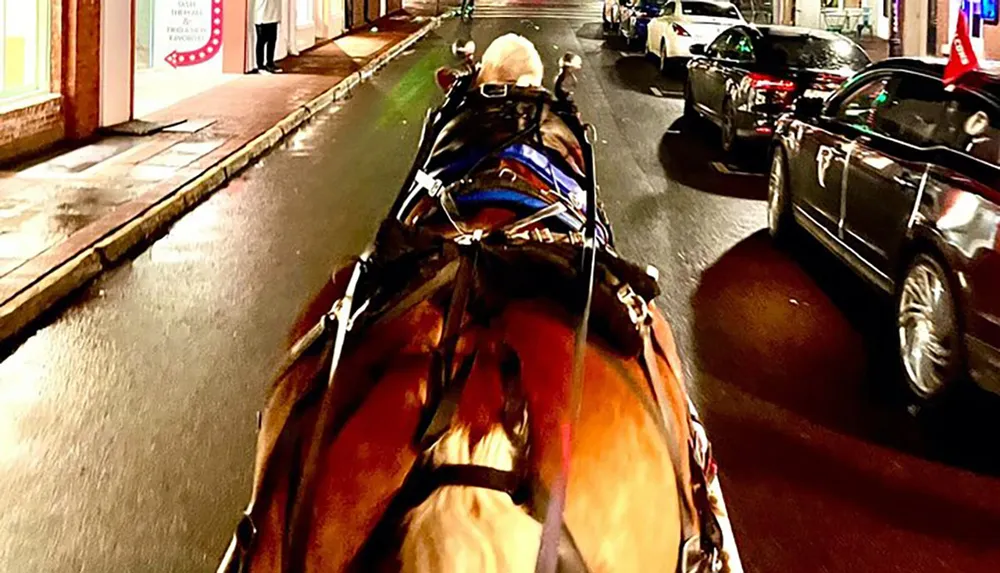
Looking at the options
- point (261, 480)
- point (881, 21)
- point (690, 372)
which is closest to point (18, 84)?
point (690, 372)

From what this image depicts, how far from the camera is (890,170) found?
261 inches

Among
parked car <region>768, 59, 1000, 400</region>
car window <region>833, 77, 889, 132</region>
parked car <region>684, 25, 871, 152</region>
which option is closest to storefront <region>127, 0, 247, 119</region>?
parked car <region>684, 25, 871, 152</region>

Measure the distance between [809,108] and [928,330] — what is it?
140 inches

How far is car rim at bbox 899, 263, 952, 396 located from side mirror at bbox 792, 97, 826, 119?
2919 millimetres

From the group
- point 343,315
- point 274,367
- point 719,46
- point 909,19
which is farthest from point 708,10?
point 343,315

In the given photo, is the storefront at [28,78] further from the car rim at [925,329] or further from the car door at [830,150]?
the car rim at [925,329]

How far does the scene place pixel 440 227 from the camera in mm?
3598

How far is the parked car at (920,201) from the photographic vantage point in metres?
5.30

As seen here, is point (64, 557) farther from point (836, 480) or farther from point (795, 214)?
point (795, 214)

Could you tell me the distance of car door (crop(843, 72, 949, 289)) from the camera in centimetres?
639

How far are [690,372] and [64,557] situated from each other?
3400 mm

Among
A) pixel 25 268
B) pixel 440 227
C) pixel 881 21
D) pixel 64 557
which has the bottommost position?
pixel 64 557

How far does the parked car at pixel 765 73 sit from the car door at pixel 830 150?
3.98m

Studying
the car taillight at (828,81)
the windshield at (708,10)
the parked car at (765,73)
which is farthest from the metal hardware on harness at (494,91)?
the windshield at (708,10)
